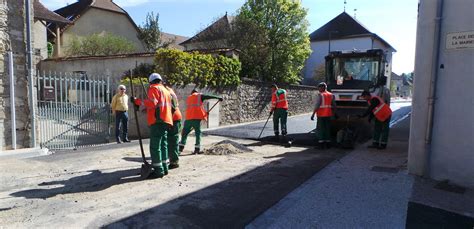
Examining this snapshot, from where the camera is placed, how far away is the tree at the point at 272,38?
21.4 m

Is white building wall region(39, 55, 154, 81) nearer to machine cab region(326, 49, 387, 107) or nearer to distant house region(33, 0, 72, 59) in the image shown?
machine cab region(326, 49, 387, 107)

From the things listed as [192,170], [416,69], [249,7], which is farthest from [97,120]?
[249,7]

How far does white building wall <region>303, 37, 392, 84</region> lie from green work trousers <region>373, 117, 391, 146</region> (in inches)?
1335

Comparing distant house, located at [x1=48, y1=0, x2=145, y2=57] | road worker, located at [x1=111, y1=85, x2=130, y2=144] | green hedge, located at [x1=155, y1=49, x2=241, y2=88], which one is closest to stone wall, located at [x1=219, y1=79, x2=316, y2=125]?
green hedge, located at [x1=155, y1=49, x2=241, y2=88]

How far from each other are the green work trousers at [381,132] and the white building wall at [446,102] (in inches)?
117

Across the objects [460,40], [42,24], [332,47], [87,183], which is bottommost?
[87,183]

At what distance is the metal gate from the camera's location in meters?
9.18

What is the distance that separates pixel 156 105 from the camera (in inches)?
234

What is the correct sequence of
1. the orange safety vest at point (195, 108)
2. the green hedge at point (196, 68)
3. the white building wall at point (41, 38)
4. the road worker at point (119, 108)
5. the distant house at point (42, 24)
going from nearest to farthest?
the orange safety vest at point (195, 108), the road worker at point (119, 108), the green hedge at point (196, 68), the distant house at point (42, 24), the white building wall at point (41, 38)

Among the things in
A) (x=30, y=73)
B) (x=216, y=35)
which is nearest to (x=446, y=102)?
(x=30, y=73)

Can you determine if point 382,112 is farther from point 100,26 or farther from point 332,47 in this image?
point 332,47

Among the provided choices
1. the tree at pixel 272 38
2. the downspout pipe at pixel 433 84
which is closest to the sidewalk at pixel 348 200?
the downspout pipe at pixel 433 84

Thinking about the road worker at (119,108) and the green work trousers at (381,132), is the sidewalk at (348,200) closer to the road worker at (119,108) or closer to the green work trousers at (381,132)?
the green work trousers at (381,132)

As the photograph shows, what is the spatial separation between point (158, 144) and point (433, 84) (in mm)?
4687
